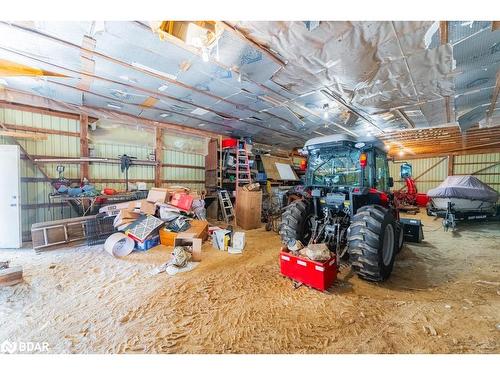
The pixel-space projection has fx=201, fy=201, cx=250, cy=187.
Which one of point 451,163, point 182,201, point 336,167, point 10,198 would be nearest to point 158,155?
point 182,201

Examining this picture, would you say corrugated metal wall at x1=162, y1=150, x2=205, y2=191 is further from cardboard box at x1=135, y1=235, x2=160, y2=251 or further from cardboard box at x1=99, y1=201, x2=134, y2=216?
cardboard box at x1=135, y1=235, x2=160, y2=251

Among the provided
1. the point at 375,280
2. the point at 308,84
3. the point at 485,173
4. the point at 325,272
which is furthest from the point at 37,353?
the point at 485,173

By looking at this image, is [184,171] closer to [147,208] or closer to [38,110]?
[147,208]

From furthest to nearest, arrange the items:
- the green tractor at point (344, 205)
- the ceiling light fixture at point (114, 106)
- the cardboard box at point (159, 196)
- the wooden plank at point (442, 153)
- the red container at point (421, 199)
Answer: the red container at point (421, 199)
the wooden plank at point (442, 153)
the cardboard box at point (159, 196)
the ceiling light fixture at point (114, 106)
the green tractor at point (344, 205)

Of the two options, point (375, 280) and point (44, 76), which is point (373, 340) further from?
point (44, 76)

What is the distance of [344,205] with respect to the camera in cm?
313

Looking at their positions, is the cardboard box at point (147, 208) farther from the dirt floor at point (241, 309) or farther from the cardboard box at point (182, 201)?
the dirt floor at point (241, 309)

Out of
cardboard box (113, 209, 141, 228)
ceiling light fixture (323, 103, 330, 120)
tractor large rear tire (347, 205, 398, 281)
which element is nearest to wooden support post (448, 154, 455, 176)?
ceiling light fixture (323, 103, 330, 120)

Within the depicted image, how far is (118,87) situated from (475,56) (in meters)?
5.16

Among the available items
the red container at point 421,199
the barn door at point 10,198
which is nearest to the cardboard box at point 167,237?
the barn door at point 10,198

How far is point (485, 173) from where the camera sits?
31.8 ft

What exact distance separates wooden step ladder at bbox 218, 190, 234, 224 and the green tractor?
9.90ft

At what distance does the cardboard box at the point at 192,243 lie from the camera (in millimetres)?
3316

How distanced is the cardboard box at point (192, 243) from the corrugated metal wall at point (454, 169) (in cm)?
1224
